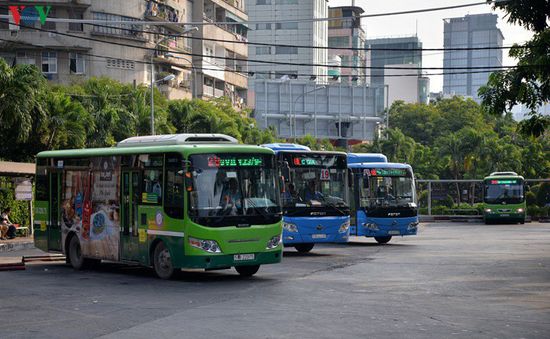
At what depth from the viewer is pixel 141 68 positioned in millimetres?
76312

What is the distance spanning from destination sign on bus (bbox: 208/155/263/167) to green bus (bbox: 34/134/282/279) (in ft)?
0.06

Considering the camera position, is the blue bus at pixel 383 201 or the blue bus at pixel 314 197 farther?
the blue bus at pixel 383 201

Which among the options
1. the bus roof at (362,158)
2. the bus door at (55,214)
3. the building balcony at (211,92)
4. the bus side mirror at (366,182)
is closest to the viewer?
the bus door at (55,214)

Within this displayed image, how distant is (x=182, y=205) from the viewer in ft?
65.4

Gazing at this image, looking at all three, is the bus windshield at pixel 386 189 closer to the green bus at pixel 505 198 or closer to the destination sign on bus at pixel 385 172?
the destination sign on bus at pixel 385 172

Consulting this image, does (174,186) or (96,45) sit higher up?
(96,45)

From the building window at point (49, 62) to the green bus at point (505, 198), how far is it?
32856 millimetres

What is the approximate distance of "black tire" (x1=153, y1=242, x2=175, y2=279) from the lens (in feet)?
67.3

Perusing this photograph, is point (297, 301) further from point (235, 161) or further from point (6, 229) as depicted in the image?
point (6, 229)

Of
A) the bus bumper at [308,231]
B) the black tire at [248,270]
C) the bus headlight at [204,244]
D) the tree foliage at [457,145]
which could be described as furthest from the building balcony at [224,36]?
the bus headlight at [204,244]

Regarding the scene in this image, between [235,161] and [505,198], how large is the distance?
37855mm

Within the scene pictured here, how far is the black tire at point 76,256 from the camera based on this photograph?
2383 centimetres

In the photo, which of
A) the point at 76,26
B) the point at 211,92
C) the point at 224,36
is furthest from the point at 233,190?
the point at 224,36

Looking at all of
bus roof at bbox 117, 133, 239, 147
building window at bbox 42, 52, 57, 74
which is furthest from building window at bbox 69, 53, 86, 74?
bus roof at bbox 117, 133, 239, 147
